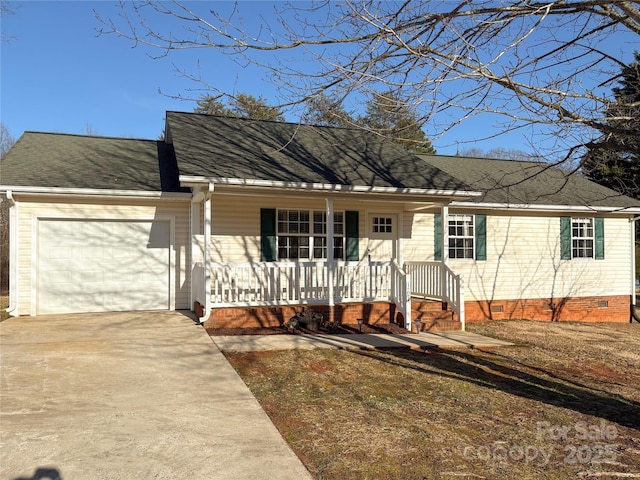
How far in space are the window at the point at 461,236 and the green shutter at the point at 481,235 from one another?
5.3 inches

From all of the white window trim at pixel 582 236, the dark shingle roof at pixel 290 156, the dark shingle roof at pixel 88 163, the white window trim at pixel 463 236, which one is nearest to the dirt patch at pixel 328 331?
the dark shingle roof at pixel 290 156

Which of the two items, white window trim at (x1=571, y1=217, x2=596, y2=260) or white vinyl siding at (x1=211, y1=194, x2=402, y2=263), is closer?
white vinyl siding at (x1=211, y1=194, x2=402, y2=263)

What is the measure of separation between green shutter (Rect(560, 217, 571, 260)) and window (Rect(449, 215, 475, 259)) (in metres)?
2.88

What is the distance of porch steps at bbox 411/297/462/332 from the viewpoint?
1018 cm

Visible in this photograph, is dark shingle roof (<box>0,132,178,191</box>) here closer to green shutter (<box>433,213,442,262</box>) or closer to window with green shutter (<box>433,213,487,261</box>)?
green shutter (<box>433,213,442,262</box>)

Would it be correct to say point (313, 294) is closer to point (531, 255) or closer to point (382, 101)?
point (382, 101)

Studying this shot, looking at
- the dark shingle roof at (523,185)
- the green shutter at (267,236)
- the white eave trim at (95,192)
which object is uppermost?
the dark shingle roof at (523,185)

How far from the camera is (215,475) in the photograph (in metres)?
3.42

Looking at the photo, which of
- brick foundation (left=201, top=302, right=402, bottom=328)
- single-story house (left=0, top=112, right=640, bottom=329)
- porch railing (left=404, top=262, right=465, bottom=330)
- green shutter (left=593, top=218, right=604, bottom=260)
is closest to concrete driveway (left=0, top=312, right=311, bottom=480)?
brick foundation (left=201, top=302, right=402, bottom=328)

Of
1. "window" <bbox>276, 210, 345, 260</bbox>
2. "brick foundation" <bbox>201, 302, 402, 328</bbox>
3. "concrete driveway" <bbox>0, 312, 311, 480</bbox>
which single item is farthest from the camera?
"window" <bbox>276, 210, 345, 260</bbox>

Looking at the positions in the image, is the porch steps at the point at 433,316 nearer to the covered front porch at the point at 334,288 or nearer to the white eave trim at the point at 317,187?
the covered front porch at the point at 334,288

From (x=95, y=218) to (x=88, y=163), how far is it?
1.64 meters

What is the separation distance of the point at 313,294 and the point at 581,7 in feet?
22.7

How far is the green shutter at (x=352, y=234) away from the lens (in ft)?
37.9
